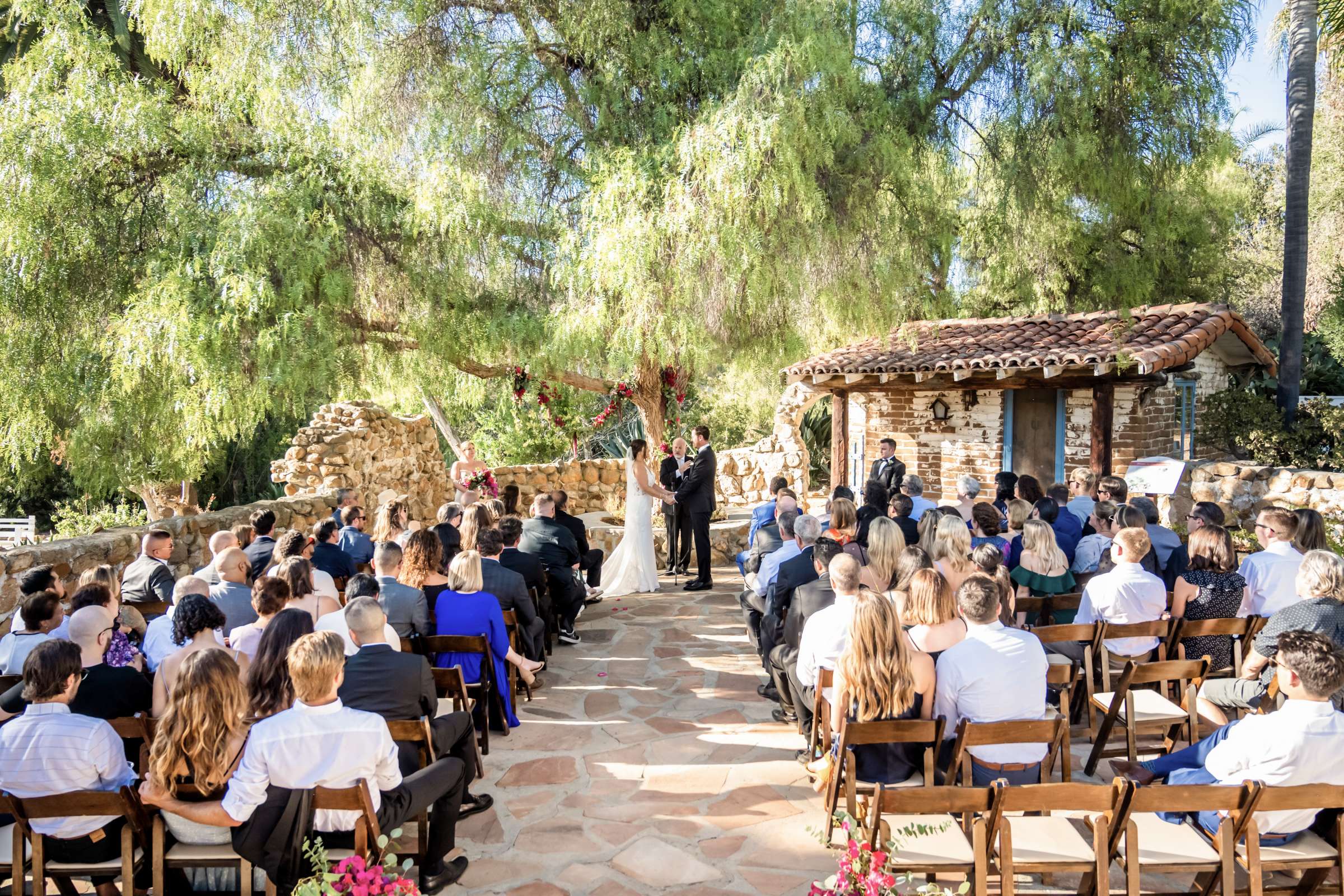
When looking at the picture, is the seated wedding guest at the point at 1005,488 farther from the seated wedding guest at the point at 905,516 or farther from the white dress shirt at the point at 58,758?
the white dress shirt at the point at 58,758

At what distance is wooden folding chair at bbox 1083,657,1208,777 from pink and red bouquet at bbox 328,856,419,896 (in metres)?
3.42

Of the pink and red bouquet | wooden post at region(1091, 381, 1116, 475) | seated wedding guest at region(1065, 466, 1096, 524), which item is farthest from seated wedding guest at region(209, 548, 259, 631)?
wooden post at region(1091, 381, 1116, 475)

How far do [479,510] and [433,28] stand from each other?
634 cm

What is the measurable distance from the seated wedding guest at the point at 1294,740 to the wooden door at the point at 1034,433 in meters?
10.8

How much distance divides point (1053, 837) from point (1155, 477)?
8479 mm

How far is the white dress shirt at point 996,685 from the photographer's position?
3.79 m

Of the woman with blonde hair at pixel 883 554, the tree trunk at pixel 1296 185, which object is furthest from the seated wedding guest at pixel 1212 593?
the tree trunk at pixel 1296 185

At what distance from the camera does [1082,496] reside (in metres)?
7.84

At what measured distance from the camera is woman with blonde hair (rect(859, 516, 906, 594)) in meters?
5.52

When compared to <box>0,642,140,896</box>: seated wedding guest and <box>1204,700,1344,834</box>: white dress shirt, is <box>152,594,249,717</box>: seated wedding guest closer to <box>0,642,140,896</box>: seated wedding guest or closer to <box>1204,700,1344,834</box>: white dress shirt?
<box>0,642,140,896</box>: seated wedding guest

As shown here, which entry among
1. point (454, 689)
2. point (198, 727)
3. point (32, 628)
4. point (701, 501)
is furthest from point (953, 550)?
point (32, 628)

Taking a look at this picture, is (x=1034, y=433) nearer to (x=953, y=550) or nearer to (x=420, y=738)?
(x=953, y=550)

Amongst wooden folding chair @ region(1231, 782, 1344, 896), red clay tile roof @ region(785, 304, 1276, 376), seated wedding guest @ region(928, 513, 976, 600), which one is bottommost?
wooden folding chair @ region(1231, 782, 1344, 896)

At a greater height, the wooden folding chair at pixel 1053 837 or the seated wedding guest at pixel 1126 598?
the seated wedding guest at pixel 1126 598
